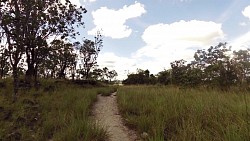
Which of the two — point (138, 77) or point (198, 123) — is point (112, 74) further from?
point (198, 123)

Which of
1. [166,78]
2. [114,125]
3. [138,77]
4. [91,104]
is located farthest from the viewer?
[138,77]

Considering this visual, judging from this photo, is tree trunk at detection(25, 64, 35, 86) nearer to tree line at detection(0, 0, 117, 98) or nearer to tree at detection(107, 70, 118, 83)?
tree line at detection(0, 0, 117, 98)

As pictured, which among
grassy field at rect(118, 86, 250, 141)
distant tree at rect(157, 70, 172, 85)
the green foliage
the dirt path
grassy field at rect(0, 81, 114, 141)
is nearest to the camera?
grassy field at rect(118, 86, 250, 141)

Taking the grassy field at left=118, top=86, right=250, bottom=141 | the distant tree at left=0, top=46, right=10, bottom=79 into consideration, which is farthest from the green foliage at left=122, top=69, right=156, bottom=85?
the grassy field at left=118, top=86, right=250, bottom=141

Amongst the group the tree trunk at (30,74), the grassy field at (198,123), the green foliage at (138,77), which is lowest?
the grassy field at (198,123)

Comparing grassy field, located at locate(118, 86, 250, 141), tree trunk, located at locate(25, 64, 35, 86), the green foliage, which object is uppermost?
the green foliage

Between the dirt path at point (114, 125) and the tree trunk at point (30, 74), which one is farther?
the tree trunk at point (30, 74)

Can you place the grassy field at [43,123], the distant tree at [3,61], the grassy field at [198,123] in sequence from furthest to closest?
the distant tree at [3,61] < the grassy field at [43,123] < the grassy field at [198,123]

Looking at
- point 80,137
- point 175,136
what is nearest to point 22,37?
point 80,137

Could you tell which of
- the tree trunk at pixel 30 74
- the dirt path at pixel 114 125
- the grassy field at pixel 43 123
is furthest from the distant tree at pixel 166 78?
the tree trunk at pixel 30 74

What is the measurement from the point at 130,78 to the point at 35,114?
209 ft

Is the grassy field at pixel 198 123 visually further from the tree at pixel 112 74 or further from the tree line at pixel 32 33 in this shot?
the tree at pixel 112 74

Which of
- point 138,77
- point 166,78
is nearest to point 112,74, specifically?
point 138,77

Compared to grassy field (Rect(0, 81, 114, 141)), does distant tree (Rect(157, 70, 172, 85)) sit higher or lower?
higher
